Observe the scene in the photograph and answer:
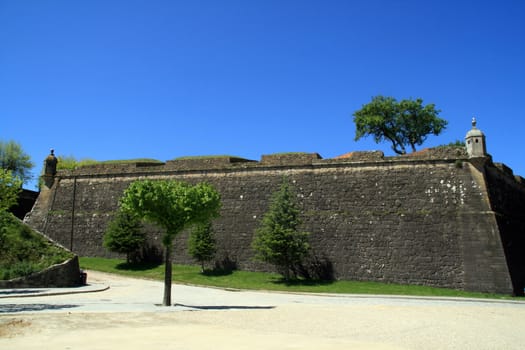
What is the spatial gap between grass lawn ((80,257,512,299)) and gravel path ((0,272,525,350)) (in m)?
4.77

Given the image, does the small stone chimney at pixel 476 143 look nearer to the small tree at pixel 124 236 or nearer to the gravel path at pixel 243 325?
the gravel path at pixel 243 325

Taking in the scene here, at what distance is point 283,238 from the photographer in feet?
76.4

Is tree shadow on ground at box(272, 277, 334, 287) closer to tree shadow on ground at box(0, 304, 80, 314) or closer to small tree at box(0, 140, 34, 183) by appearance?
tree shadow on ground at box(0, 304, 80, 314)

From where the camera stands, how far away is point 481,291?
20875 mm

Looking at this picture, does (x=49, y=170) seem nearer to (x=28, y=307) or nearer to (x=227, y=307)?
(x=28, y=307)

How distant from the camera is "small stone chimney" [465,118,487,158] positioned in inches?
914

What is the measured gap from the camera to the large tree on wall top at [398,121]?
4388 centimetres

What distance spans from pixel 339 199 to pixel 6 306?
17557mm

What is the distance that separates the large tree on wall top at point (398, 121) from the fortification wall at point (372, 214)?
1927cm

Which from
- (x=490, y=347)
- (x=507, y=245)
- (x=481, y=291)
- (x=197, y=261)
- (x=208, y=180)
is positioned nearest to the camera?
(x=490, y=347)

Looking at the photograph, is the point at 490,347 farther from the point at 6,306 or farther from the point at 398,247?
the point at 398,247

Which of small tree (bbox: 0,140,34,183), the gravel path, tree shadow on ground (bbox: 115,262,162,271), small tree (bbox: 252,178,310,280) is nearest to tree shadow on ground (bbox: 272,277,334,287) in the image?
small tree (bbox: 252,178,310,280)

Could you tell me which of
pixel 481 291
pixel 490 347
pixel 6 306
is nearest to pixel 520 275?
pixel 481 291

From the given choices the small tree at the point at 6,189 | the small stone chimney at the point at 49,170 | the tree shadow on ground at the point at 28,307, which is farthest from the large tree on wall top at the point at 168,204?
the small stone chimney at the point at 49,170
